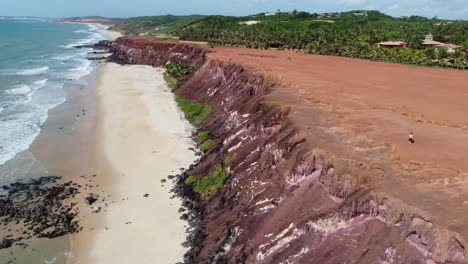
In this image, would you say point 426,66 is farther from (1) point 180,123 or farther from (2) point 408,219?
(2) point 408,219

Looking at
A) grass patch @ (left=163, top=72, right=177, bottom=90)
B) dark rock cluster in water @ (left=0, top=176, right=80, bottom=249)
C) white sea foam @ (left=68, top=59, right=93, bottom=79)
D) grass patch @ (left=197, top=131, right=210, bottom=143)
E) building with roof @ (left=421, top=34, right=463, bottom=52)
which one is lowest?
white sea foam @ (left=68, top=59, right=93, bottom=79)

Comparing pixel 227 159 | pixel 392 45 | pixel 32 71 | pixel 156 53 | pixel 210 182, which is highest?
pixel 392 45

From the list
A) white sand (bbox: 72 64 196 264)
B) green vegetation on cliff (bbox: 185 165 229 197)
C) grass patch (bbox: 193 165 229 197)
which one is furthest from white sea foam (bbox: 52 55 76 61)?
grass patch (bbox: 193 165 229 197)

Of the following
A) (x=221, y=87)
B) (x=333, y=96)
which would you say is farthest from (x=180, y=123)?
(x=333, y=96)

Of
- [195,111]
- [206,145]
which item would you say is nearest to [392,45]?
[195,111]

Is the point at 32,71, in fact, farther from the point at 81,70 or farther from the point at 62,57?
the point at 62,57

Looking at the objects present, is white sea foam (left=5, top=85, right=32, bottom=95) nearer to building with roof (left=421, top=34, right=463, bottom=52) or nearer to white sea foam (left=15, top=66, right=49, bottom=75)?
white sea foam (left=15, top=66, right=49, bottom=75)

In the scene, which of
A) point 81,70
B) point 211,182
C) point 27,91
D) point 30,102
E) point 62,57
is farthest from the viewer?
point 62,57
